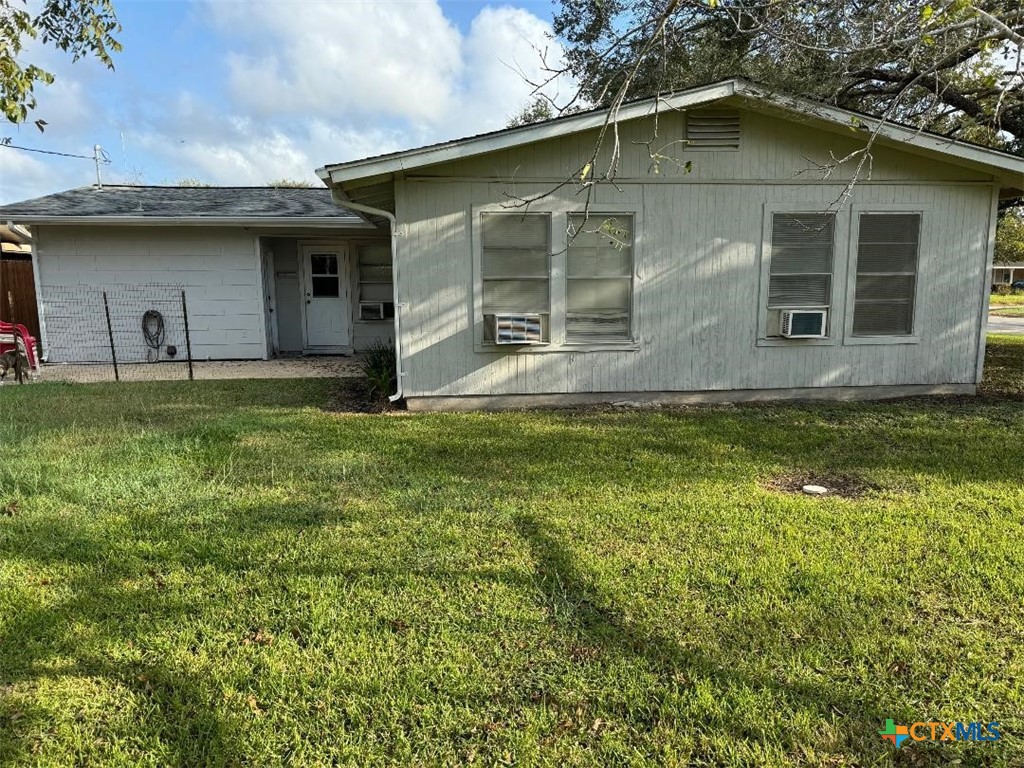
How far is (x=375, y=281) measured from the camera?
1183 cm

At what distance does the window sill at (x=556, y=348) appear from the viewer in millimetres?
7391

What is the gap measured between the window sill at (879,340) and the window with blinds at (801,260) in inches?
20.2

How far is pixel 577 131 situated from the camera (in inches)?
264

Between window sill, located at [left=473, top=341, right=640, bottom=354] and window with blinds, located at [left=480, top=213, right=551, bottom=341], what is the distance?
0.15 m

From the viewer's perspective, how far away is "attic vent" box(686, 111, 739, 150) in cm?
715

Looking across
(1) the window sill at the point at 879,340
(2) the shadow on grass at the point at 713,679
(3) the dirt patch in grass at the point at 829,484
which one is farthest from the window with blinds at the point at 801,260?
(2) the shadow on grass at the point at 713,679

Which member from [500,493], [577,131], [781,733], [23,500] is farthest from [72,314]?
[781,733]

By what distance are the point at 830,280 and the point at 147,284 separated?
10.1m

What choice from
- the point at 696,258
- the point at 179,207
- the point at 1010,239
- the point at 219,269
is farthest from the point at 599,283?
the point at 1010,239

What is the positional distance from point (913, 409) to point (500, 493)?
5241 mm

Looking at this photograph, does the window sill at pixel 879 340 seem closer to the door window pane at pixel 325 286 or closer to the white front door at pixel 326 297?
the white front door at pixel 326 297

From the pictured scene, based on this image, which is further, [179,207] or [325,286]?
[325,286]

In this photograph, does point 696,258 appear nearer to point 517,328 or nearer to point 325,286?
point 517,328

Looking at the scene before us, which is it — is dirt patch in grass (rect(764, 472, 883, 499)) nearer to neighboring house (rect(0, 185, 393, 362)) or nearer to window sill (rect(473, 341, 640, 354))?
window sill (rect(473, 341, 640, 354))
